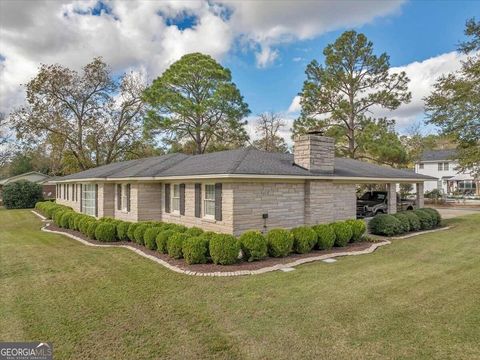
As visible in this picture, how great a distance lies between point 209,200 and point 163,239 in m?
2.29

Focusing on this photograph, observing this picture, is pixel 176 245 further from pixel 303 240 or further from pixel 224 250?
pixel 303 240

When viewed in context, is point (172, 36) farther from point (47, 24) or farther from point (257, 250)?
point (257, 250)

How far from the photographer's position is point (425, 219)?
50.4 ft

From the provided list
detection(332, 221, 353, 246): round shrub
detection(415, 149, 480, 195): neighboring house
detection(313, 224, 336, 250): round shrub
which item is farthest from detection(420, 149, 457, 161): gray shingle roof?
detection(313, 224, 336, 250): round shrub

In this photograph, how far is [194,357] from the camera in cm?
426

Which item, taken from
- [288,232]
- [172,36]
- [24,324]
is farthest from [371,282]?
[172,36]

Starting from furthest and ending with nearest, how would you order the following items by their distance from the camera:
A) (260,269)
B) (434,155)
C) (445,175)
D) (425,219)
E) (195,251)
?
(434,155) < (445,175) < (425,219) < (195,251) < (260,269)

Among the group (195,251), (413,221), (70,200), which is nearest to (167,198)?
(195,251)

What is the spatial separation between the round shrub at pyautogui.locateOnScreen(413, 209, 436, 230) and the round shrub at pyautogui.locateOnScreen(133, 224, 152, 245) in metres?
12.9

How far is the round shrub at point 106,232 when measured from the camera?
12625mm

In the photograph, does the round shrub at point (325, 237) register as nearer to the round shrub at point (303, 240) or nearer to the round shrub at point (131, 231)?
the round shrub at point (303, 240)

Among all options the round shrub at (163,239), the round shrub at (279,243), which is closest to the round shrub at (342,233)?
the round shrub at (279,243)

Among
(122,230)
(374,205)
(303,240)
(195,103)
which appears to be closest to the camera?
(303,240)

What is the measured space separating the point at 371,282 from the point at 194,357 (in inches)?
188
